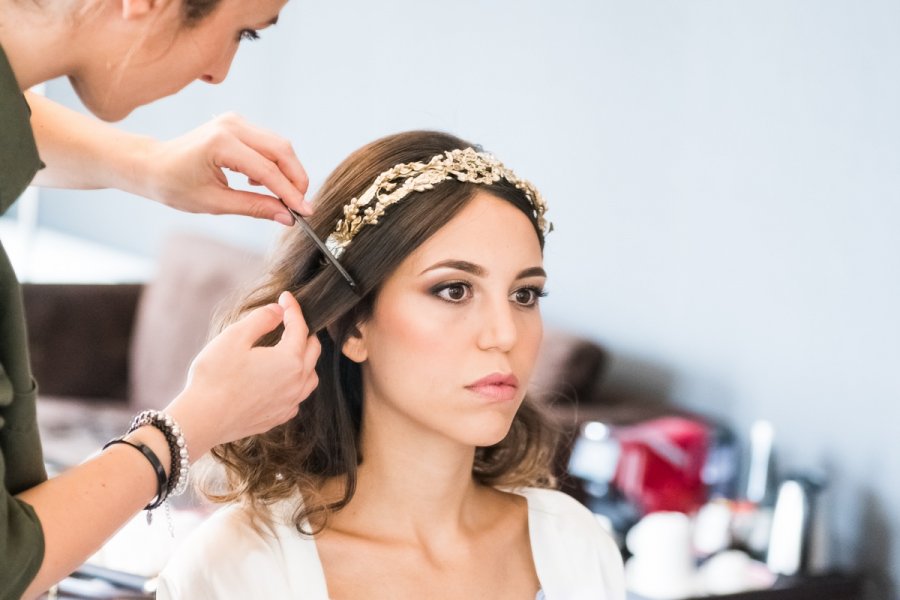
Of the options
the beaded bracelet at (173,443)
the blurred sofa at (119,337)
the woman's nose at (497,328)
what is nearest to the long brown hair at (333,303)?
the woman's nose at (497,328)

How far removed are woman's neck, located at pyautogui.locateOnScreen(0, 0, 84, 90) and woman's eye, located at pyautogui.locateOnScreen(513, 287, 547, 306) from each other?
2.38 feet

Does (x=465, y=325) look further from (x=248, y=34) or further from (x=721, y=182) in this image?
(x=721, y=182)

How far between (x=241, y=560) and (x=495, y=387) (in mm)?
391

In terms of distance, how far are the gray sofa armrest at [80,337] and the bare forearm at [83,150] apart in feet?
10.1

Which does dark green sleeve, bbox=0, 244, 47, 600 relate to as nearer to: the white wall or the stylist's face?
the stylist's face

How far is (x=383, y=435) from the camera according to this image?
1697mm

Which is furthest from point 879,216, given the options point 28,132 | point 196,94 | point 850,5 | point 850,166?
point 196,94

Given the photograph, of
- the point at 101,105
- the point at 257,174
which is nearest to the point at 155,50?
the point at 101,105

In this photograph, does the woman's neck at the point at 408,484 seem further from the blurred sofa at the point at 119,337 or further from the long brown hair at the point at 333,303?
the blurred sofa at the point at 119,337

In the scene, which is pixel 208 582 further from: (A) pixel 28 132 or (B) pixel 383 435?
(A) pixel 28 132

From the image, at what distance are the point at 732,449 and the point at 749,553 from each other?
0.94 feet

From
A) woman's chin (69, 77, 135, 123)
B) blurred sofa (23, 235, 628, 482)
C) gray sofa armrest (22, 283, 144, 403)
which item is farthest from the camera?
gray sofa armrest (22, 283, 144, 403)

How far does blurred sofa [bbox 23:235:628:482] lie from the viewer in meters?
4.22

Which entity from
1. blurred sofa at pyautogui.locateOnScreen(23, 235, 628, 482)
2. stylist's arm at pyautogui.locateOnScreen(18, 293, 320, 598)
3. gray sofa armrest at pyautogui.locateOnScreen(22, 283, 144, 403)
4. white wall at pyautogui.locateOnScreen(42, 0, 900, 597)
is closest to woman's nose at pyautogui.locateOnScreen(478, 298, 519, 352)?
stylist's arm at pyautogui.locateOnScreen(18, 293, 320, 598)
